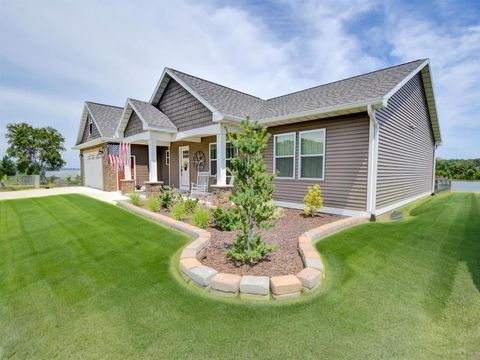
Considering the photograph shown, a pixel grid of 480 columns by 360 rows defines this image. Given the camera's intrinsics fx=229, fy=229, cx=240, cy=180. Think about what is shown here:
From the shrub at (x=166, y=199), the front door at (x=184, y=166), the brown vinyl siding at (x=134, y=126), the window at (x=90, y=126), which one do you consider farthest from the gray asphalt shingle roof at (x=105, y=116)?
the shrub at (x=166, y=199)

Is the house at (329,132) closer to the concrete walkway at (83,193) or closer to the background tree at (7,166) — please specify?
the concrete walkway at (83,193)

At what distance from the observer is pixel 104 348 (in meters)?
2.11

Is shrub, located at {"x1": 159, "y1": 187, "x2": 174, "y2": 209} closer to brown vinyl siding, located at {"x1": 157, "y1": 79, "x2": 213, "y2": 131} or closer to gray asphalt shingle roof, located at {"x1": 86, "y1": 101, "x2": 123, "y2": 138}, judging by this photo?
brown vinyl siding, located at {"x1": 157, "y1": 79, "x2": 213, "y2": 131}

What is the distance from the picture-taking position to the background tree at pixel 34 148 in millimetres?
22391

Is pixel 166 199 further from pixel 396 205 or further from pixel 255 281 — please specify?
pixel 396 205

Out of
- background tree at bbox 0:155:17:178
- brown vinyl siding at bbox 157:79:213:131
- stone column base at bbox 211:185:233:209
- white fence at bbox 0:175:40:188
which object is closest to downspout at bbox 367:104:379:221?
stone column base at bbox 211:185:233:209

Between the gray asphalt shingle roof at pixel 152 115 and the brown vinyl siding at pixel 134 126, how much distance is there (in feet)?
1.95

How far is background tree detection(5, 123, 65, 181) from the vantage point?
22.4m

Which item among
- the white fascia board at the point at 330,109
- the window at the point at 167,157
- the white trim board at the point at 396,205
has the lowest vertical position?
the white trim board at the point at 396,205

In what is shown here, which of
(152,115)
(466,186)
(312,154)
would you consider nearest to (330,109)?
(312,154)

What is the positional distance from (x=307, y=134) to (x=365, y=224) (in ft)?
11.3

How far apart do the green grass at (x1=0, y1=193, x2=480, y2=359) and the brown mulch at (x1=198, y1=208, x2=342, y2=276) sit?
0.59 m

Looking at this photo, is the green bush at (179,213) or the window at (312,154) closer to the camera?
the green bush at (179,213)

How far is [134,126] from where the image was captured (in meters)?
11.9
